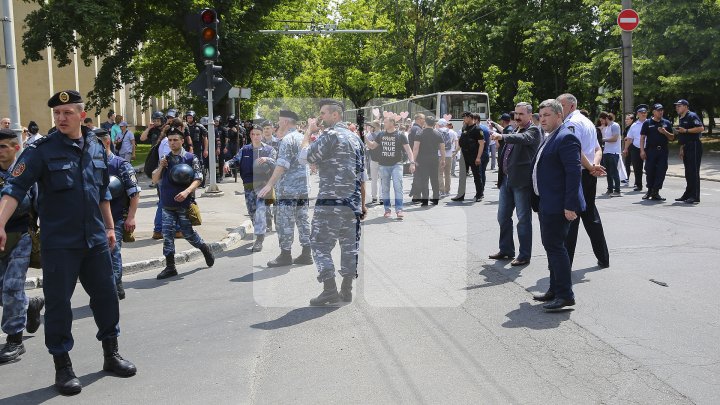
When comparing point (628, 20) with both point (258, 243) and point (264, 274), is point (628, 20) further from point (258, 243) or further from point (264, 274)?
point (264, 274)

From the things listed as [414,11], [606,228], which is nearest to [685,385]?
[606,228]

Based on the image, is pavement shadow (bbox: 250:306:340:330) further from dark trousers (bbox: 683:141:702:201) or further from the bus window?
the bus window

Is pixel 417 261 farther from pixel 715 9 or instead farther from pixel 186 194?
pixel 715 9

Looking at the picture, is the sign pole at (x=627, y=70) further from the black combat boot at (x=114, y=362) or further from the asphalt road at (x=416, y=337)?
the black combat boot at (x=114, y=362)

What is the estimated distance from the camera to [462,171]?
15.2m

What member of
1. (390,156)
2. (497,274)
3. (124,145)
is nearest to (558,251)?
(497,274)

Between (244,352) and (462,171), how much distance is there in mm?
10413

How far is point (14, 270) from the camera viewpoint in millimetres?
5637

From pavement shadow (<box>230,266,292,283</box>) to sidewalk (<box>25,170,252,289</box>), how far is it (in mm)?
1506

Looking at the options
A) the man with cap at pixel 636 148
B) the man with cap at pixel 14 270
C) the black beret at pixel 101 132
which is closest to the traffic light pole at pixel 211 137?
the black beret at pixel 101 132

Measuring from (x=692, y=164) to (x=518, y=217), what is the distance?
6.48 meters

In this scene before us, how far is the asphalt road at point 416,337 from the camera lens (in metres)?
4.54

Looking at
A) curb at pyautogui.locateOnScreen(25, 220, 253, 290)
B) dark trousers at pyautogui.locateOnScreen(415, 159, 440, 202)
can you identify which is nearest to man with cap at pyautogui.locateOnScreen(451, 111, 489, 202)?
dark trousers at pyautogui.locateOnScreen(415, 159, 440, 202)

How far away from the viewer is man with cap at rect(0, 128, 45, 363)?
18.1ft
